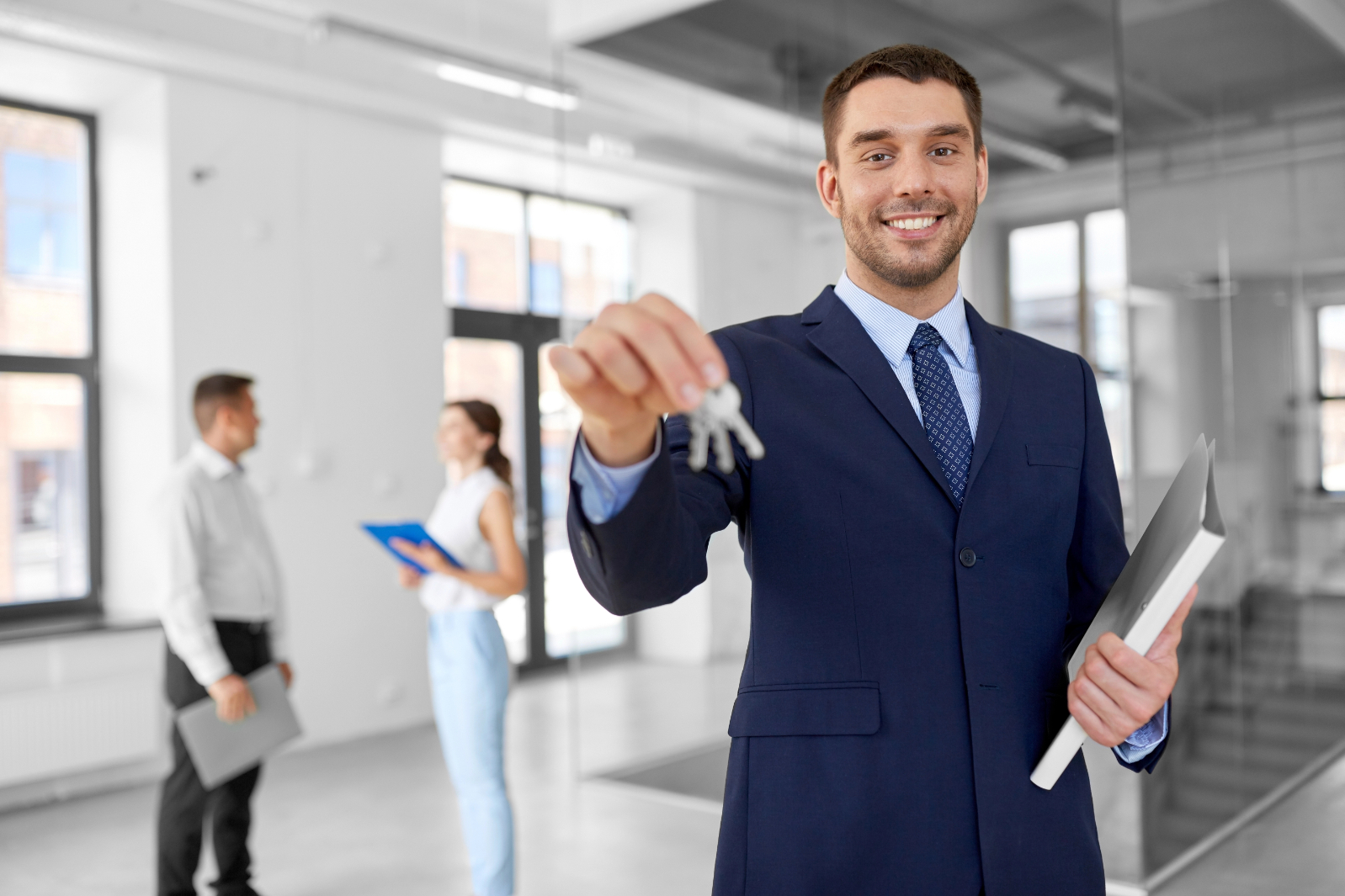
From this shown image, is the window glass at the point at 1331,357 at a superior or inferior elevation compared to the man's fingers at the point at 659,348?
superior

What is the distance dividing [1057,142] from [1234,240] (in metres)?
0.89

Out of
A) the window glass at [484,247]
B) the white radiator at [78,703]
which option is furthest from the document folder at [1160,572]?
the window glass at [484,247]

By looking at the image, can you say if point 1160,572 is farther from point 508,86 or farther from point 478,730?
point 508,86

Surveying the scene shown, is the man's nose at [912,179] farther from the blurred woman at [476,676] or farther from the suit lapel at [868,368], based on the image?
the blurred woman at [476,676]


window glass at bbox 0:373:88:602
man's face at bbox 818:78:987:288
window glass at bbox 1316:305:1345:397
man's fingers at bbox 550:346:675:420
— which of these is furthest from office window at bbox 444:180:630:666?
man's fingers at bbox 550:346:675:420

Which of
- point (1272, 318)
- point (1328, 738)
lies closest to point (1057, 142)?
point (1272, 318)

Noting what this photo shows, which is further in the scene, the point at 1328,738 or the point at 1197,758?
the point at 1328,738

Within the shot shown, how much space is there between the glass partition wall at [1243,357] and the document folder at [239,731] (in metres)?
2.86

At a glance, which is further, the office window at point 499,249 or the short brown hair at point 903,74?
the office window at point 499,249

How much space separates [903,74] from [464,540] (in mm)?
2745

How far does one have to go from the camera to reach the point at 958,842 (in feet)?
3.43

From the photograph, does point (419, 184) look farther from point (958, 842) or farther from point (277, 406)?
point (958, 842)

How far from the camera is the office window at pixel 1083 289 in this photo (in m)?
3.58

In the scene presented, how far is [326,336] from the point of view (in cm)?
630
